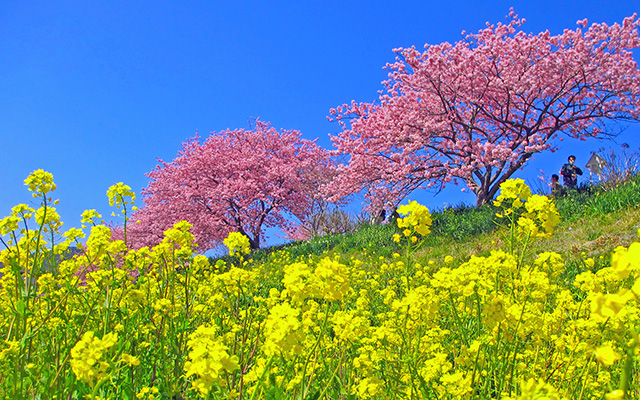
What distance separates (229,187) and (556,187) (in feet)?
47.6

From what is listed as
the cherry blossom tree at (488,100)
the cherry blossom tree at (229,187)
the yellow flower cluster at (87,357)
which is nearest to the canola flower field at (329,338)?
the yellow flower cluster at (87,357)

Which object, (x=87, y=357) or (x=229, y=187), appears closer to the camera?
(x=87, y=357)

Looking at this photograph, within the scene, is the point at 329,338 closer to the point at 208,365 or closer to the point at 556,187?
the point at 208,365

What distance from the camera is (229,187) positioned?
21375 millimetres

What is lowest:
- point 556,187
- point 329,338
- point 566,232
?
point 329,338

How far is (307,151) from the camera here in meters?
24.6

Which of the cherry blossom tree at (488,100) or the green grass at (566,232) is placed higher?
the cherry blossom tree at (488,100)

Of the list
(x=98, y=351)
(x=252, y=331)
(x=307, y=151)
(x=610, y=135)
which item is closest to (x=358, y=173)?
(x=307, y=151)

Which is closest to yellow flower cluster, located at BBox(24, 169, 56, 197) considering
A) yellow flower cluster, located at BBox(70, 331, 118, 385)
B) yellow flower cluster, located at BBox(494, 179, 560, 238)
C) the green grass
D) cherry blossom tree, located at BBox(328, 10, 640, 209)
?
yellow flower cluster, located at BBox(70, 331, 118, 385)

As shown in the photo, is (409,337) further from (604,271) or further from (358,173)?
(358,173)

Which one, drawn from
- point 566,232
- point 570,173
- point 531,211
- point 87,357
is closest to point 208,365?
point 87,357

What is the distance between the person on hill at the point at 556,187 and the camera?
14067mm

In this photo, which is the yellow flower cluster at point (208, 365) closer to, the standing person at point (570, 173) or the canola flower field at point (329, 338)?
the canola flower field at point (329, 338)

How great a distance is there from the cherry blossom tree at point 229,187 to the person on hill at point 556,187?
11277mm
